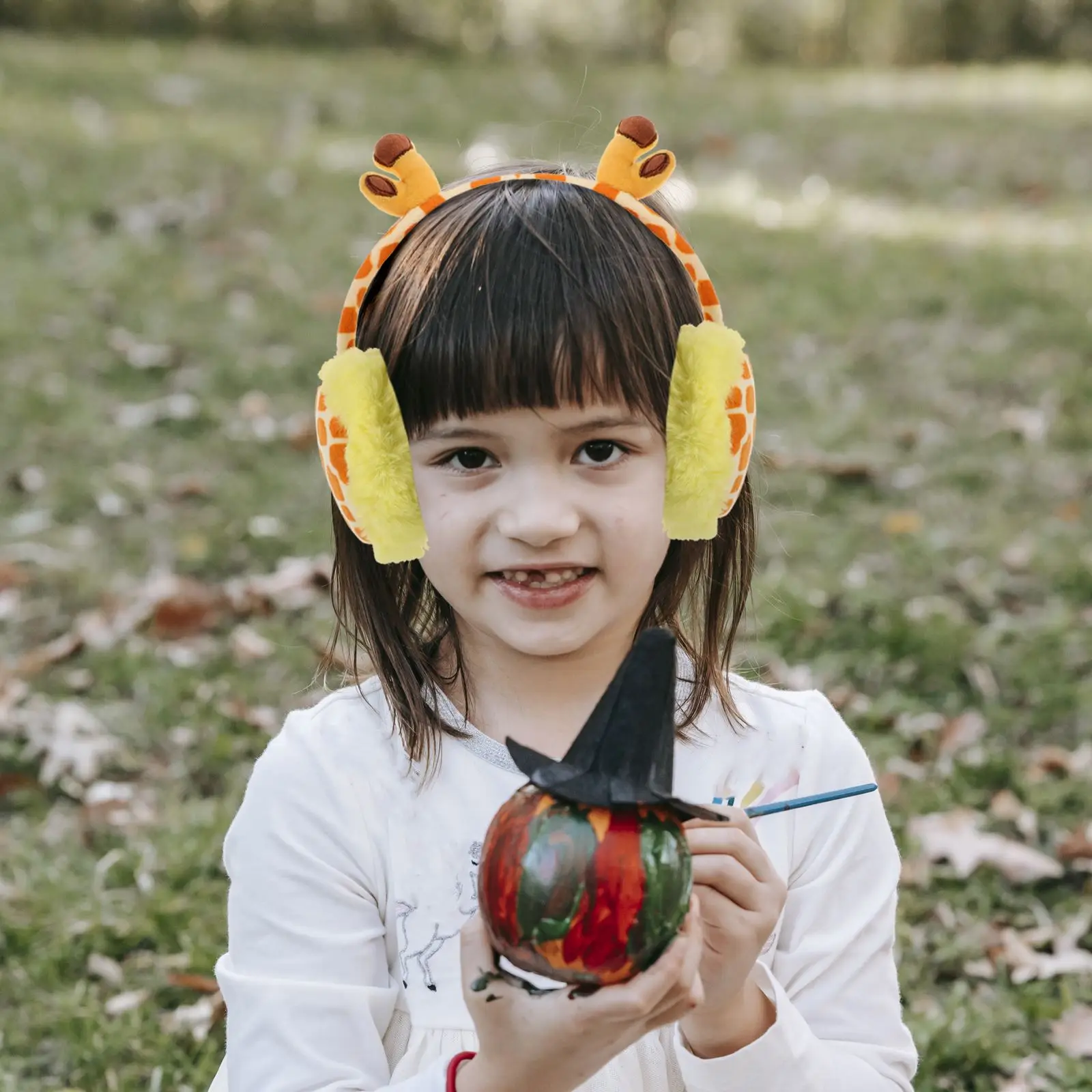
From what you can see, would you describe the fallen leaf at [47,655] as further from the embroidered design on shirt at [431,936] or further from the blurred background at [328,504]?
the embroidered design on shirt at [431,936]

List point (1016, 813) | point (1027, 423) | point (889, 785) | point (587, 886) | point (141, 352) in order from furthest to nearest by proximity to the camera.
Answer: point (141, 352) < point (1027, 423) < point (889, 785) < point (1016, 813) < point (587, 886)

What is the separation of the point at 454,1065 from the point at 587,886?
52 cm

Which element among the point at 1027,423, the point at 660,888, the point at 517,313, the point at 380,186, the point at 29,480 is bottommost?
the point at 29,480

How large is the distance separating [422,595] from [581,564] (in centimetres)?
55

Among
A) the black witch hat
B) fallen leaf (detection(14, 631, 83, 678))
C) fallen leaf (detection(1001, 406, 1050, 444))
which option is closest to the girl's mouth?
the black witch hat

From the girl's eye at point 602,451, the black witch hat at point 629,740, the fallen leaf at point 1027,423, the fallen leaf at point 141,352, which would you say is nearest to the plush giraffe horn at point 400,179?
the girl's eye at point 602,451

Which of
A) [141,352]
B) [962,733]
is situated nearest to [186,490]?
[141,352]

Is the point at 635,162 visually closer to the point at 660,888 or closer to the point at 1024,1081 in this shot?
the point at 660,888

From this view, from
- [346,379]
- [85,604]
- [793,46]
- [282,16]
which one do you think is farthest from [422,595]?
[793,46]

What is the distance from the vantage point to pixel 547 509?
2016mm

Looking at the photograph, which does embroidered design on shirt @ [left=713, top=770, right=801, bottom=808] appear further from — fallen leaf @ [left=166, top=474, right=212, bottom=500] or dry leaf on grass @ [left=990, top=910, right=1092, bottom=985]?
fallen leaf @ [left=166, top=474, right=212, bottom=500]

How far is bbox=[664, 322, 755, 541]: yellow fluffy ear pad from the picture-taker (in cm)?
217

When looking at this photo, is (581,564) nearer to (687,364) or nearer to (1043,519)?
(687,364)

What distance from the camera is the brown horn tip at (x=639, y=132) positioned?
2225 millimetres
